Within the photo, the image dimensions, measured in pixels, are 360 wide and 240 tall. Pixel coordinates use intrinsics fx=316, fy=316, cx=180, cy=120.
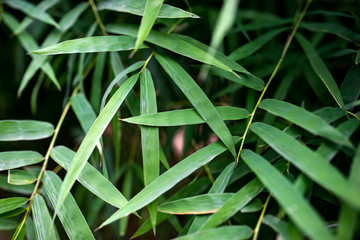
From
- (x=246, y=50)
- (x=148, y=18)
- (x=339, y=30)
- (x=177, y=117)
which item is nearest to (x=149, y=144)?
(x=177, y=117)

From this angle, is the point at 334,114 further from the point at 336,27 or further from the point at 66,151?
the point at 66,151

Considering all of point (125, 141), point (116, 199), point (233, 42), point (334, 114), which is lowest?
point (125, 141)

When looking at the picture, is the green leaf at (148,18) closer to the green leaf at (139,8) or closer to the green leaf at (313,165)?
the green leaf at (139,8)

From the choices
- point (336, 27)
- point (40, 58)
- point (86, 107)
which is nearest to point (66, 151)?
point (86, 107)

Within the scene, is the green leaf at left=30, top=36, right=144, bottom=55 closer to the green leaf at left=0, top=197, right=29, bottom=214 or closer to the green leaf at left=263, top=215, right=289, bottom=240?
the green leaf at left=0, top=197, right=29, bottom=214

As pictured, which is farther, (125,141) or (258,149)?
(125,141)

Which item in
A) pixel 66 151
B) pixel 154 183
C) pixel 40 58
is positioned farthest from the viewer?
pixel 40 58
